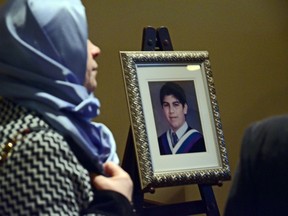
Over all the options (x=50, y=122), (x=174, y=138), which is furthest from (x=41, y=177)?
(x=174, y=138)

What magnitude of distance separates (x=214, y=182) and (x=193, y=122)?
0.21 meters

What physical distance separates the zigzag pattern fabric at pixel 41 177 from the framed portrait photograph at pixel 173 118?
2.30 feet

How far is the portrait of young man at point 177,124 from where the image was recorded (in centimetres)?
191

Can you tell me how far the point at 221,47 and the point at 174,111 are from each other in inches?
29.4

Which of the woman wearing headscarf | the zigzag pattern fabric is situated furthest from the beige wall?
the zigzag pattern fabric

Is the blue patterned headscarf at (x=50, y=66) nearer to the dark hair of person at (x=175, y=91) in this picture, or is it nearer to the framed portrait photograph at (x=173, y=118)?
the framed portrait photograph at (x=173, y=118)

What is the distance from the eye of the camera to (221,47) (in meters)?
2.61

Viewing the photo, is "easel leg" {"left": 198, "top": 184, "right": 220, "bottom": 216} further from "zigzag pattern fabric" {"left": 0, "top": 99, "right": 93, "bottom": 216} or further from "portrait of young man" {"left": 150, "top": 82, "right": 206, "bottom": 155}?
"zigzag pattern fabric" {"left": 0, "top": 99, "right": 93, "bottom": 216}

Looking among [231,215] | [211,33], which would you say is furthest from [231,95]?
[231,215]

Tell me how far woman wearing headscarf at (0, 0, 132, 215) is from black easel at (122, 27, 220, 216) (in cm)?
59

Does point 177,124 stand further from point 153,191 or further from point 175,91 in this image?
point 153,191

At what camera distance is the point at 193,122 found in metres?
1.98

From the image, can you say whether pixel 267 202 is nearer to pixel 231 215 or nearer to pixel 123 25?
pixel 231 215

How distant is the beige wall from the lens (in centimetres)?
233
